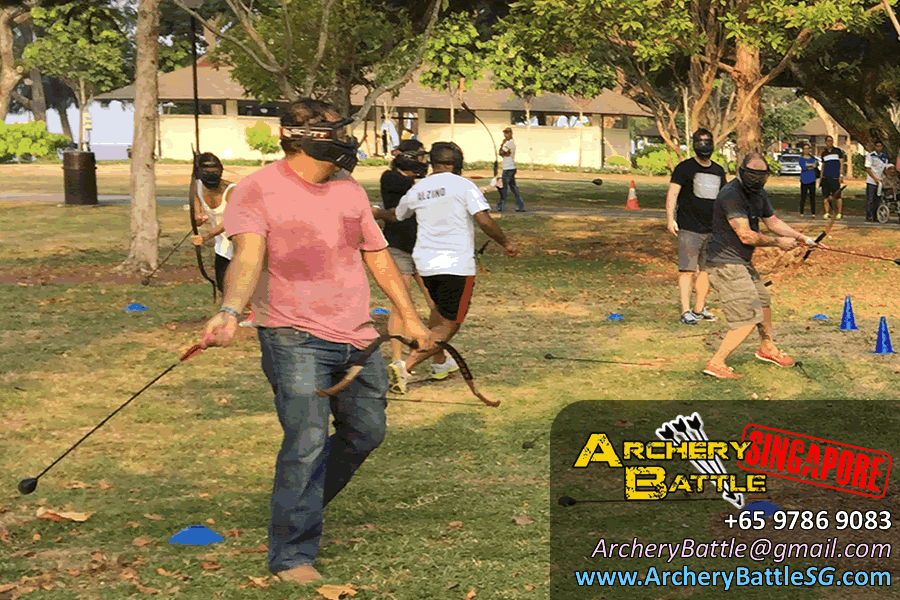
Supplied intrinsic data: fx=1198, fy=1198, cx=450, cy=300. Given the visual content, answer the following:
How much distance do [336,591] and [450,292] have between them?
416 cm

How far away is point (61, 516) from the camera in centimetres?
641

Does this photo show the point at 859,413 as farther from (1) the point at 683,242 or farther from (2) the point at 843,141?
(2) the point at 843,141

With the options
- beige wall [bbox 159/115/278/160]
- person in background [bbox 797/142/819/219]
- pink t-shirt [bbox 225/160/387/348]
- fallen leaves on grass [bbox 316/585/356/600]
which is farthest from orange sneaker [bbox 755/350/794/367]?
A: beige wall [bbox 159/115/278/160]

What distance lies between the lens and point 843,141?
3814 inches

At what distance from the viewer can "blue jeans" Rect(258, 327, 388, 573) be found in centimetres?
530

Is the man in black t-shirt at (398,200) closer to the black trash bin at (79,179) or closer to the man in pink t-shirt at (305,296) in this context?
the man in pink t-shirt at (305,296)

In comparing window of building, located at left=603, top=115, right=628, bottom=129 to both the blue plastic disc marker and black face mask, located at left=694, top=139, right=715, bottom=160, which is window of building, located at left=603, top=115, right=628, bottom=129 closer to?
black face mask, located at left=694, top=139, right=715, bottom=160

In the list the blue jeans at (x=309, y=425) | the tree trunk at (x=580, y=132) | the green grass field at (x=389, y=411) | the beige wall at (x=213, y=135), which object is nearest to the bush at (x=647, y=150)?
the tree trunk at (x=580, y=132)

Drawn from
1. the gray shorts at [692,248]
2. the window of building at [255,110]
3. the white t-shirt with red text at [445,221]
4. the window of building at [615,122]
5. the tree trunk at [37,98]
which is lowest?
the gray shorts at [692,248]

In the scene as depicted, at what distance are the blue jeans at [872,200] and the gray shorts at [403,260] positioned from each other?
1918 centimetres

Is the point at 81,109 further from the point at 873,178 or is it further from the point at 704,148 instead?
the point at 704,148

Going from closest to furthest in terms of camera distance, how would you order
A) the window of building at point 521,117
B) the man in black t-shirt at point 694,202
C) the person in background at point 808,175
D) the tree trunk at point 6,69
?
the man in black t-shirt at point 694,202
the person in background at point 808,175
the tree trunk at point 6,69
the window of building at point 521,117

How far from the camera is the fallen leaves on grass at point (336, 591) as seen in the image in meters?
5.25

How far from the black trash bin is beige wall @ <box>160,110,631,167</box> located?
36.8 metres
